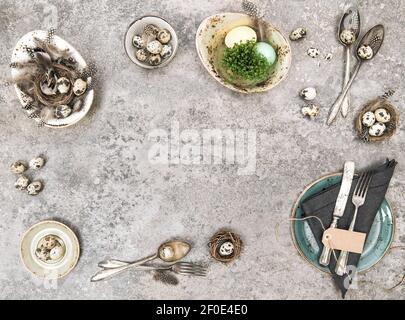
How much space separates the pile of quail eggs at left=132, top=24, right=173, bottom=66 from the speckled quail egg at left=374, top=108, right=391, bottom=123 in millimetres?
541

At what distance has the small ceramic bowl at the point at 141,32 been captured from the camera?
122cm

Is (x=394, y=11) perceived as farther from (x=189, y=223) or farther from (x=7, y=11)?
(x=7, y=11)

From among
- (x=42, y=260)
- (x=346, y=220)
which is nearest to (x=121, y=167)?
(x=42, y=260)

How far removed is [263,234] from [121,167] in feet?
1.36

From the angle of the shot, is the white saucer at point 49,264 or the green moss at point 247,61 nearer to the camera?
the green moss at point 247,61

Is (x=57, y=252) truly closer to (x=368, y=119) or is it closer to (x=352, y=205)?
(x=352, y=205)

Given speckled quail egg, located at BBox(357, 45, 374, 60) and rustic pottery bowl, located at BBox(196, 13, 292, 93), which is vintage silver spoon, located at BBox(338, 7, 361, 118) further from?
→ rustic pottery bowl, located at BBox(196, 13, 292, 93)

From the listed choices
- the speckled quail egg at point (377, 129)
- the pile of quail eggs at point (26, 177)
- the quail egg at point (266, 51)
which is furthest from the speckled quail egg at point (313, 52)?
the pile of quail eggs at point (26, 177)

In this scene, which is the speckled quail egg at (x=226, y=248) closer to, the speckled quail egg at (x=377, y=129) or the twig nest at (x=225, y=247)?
the twig nest at (x=225, y=247)

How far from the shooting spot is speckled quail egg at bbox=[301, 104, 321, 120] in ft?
4.11

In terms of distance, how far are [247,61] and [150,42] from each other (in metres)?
0.26

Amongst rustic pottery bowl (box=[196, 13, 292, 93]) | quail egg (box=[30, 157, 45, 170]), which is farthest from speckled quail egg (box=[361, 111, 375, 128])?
quail egg (box=[30, 157, 45, 170])

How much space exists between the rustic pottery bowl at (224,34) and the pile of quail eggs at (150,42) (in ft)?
0.29

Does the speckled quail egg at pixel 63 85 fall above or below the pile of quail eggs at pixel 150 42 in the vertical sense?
below
